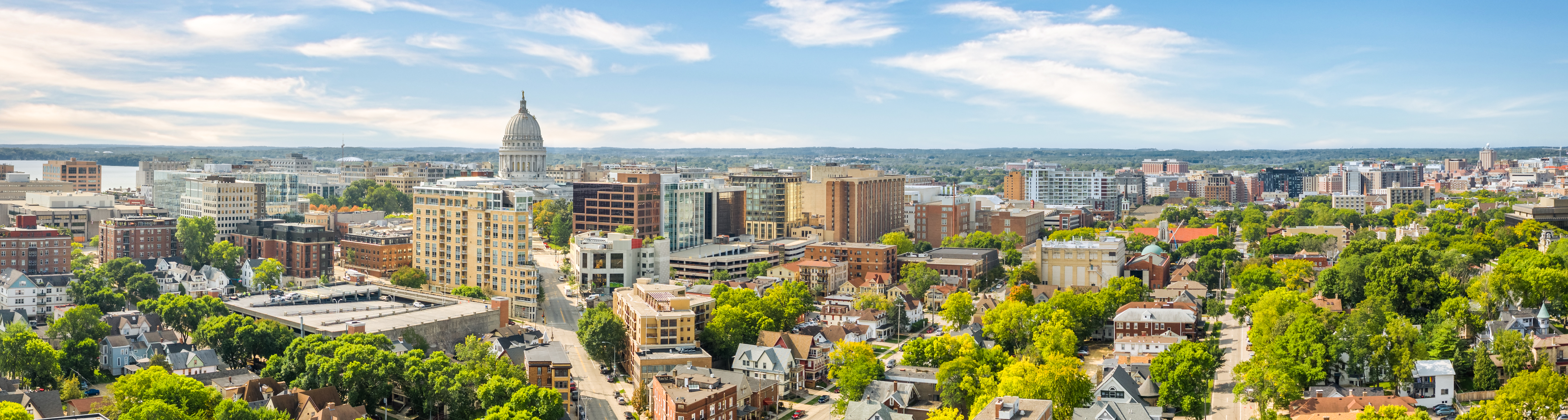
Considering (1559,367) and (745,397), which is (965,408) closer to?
(745,397)

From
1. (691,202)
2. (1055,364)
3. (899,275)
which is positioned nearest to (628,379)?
(1055,364)

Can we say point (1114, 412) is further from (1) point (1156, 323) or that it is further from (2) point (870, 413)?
(1) point (1156, 323)

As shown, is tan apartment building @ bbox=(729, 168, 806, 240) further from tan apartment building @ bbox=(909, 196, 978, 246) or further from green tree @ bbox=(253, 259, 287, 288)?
green tree @ bbox=(253, 259, 287, 288)

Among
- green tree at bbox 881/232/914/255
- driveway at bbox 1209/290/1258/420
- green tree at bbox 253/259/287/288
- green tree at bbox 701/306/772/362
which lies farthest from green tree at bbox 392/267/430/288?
driveway at bbox 1209/290/1258/420

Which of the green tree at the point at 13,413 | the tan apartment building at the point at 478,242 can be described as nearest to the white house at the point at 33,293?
the tan apartment building at the point at 478,242

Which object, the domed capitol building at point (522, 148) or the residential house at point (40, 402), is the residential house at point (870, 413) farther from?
the domed capitol building at point (522, 148)

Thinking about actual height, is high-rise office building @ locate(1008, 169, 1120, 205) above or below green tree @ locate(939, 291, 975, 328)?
above
